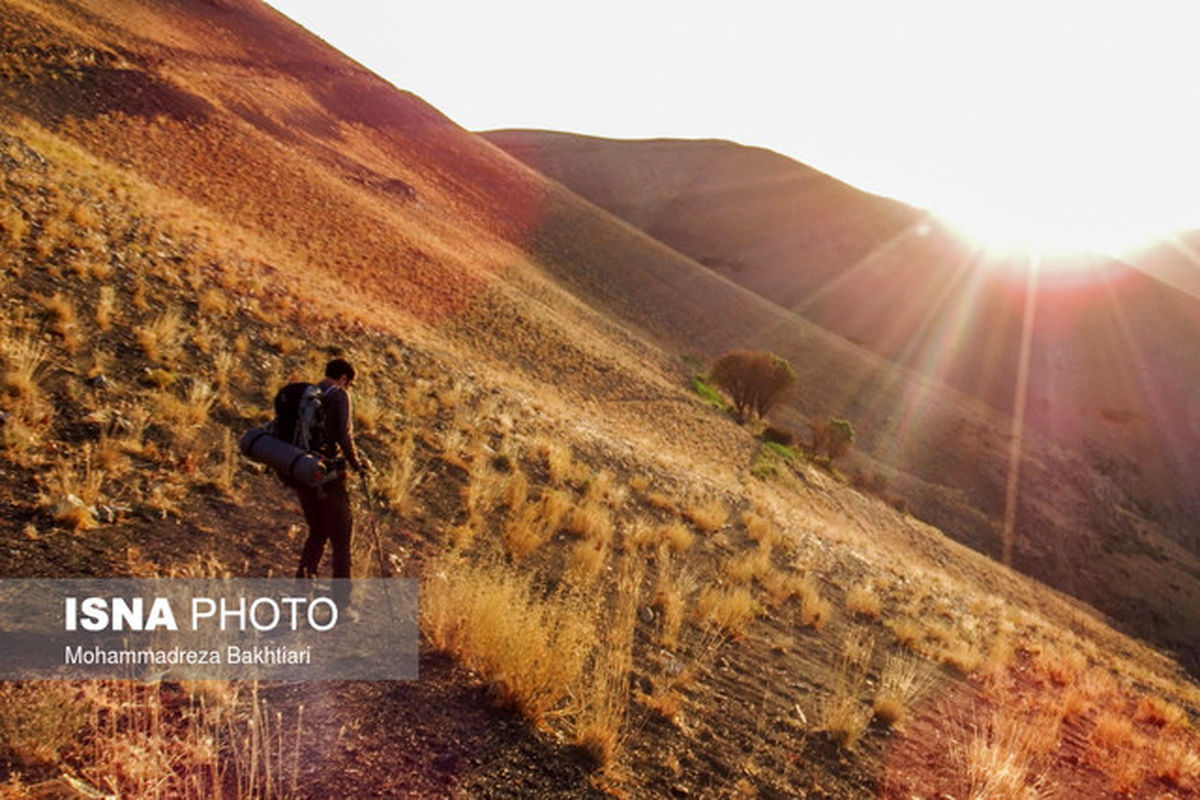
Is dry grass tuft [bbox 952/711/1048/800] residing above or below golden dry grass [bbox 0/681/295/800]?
below

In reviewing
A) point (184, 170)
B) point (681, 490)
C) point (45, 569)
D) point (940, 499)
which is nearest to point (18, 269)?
point (45, 569)

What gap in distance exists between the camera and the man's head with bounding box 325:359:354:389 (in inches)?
219

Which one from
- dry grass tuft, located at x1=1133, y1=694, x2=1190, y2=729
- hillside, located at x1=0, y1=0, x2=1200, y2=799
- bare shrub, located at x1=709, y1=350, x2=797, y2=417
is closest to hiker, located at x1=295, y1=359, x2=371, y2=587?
hillside, located at x1=0, y1=0, x2=1200, y2=799

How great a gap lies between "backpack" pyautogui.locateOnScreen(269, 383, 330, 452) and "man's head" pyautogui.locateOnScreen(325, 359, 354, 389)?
26 cm

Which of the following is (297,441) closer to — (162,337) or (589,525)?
(589,525)

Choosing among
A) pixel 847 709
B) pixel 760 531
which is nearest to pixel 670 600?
pixel 847 709

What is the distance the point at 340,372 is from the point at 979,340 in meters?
73.1

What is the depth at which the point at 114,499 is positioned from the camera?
19.6ft

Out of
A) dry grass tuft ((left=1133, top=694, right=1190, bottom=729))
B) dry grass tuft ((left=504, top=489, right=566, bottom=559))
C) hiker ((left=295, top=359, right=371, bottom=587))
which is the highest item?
hiker ((left=295, top=359, right=371, bottom=587))

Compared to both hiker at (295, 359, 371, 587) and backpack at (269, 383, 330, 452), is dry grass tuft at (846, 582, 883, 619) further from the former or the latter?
backpack at (269, 383, 330, 452)

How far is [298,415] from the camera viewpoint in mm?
5312

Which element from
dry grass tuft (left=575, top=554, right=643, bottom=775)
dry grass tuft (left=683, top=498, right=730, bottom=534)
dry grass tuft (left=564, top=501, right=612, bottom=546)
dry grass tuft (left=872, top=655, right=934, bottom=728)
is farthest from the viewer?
dry grass tuft (left=683, top=498, right=730, bottom=534)

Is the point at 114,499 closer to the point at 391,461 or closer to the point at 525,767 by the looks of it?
the point at 391,461

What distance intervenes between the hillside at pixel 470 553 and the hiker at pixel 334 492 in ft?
2.23
